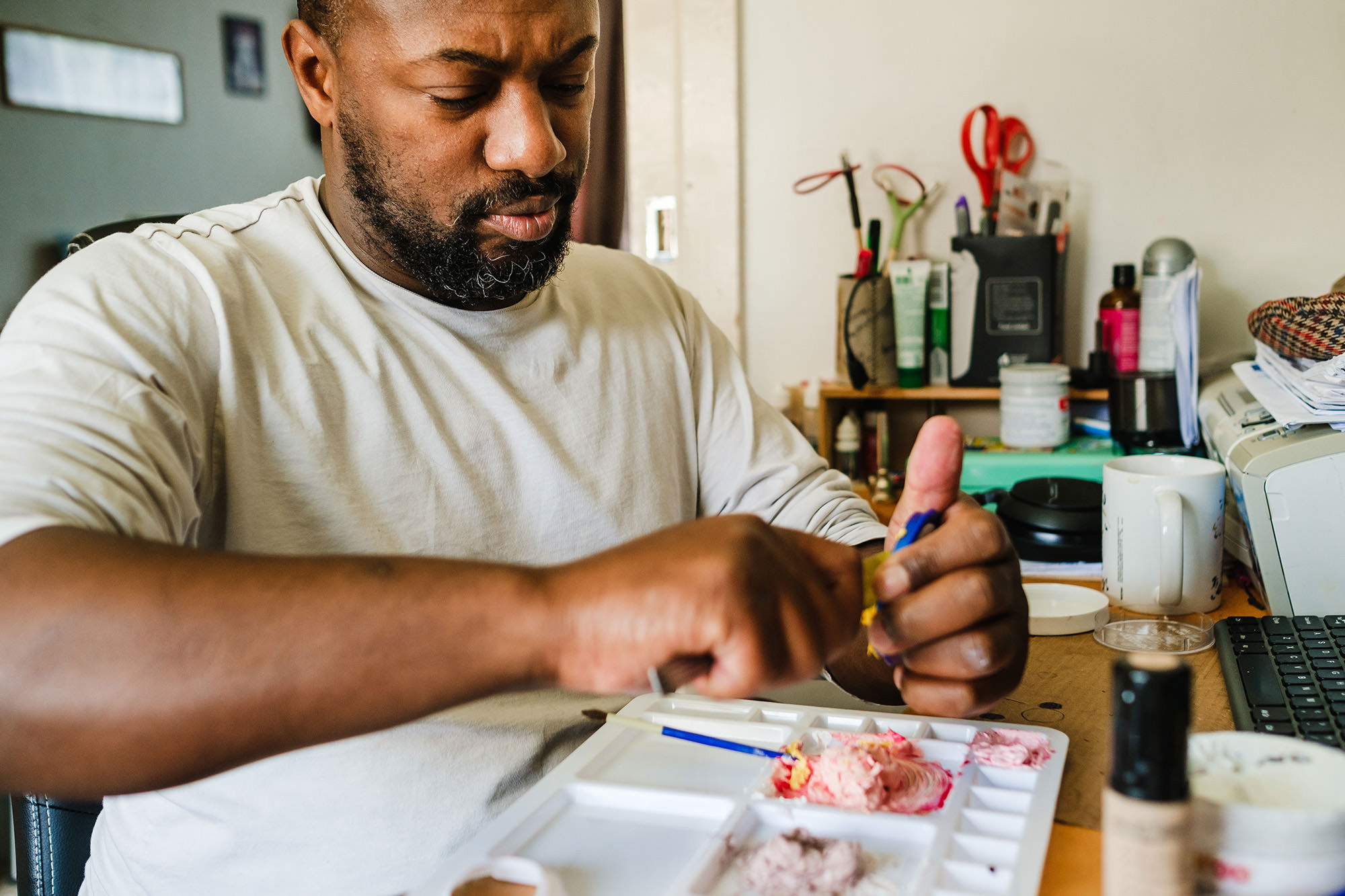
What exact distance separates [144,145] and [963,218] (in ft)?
4.87

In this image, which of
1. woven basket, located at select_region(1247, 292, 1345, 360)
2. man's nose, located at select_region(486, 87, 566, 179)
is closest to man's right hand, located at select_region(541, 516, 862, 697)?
man's nose, located at select_region(486, 87, 566, 179)

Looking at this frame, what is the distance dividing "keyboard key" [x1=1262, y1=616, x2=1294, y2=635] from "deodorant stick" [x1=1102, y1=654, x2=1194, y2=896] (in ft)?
2.11

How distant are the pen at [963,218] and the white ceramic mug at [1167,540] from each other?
869mm

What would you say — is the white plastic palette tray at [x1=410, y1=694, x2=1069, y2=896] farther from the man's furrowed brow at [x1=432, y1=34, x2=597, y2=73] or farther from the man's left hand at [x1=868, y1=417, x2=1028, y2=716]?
the man's furrowed brow at [x1=432, y1=34, x2=597, y2=73]

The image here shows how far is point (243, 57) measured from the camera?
6.48ft

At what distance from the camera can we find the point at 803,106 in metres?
2.14

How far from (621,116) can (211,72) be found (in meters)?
0.82

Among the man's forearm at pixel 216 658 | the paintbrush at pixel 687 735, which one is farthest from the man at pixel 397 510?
the paintbrush at pixel 687 735

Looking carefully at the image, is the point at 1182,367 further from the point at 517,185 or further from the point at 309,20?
the point at 309,20

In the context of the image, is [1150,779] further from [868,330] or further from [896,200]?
[896,200]

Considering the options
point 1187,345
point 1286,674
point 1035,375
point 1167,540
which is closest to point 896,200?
point 1035,375

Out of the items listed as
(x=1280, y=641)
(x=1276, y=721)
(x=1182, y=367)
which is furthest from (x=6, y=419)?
(x=1182, y=367)

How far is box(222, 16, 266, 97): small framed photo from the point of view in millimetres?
1950

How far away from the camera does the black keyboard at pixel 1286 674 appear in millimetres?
766
